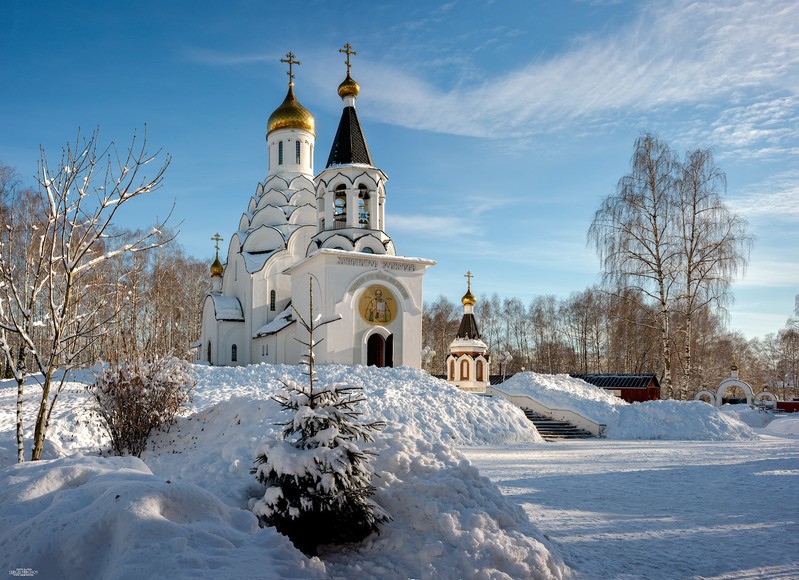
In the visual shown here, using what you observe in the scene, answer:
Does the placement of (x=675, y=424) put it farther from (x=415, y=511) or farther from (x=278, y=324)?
(x=415, y=511)

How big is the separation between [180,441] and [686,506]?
7.27m

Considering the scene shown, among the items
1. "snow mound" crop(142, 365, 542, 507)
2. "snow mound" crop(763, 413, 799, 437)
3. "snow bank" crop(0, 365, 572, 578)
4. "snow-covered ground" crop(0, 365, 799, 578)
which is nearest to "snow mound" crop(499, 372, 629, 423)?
"snow mound" crop(142, 365, 542, 507)

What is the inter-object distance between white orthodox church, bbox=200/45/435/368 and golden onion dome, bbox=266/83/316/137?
0.05 m

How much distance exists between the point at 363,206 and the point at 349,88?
4.91m

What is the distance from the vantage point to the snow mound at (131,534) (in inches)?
136

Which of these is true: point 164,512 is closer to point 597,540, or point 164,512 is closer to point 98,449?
point 597,540

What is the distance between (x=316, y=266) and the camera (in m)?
21.6

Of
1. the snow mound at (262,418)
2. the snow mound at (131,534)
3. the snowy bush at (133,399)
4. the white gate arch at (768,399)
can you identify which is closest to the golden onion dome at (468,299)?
the snow mound at (262,418)

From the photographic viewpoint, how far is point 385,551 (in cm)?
511

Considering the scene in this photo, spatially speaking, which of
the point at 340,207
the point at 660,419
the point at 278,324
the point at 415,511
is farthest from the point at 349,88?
the point at 415,511

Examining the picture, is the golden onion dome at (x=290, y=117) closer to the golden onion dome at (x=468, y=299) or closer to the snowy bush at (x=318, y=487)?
the golden onion dome at (x=468, y=299)

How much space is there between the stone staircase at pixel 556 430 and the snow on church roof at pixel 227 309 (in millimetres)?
13044

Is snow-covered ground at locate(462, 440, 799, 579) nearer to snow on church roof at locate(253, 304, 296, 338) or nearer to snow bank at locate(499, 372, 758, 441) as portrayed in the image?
snow bank at locate(499, 372, 758, 441)

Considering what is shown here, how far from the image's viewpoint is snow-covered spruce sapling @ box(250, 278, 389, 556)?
5.04 m
